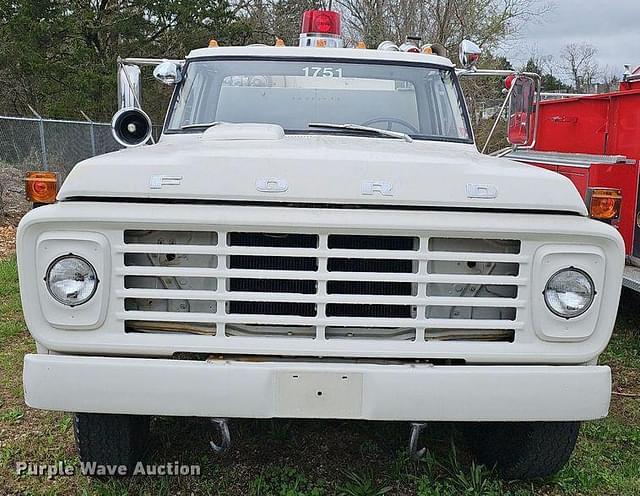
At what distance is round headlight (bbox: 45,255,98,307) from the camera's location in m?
2.61

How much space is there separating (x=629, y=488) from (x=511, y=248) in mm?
1478

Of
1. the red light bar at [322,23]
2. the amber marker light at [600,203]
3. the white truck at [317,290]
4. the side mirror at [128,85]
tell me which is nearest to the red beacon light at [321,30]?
the red light bar at [322,23]

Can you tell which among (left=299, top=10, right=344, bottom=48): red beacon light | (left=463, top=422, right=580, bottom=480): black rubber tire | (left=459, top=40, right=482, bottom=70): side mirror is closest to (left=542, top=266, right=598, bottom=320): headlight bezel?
(left=463, top=422, right=580, bottom=480): black rubber tire

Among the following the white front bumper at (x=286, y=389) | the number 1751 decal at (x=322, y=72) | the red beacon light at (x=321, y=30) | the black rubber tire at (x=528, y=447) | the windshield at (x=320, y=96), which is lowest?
the black rubber tire at (x=528, y=447)

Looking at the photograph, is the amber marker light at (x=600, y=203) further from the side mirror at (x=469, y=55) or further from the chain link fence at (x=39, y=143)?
the chain link fence at (x=39, y=143)

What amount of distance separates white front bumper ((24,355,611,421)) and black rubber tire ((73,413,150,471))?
0.48m

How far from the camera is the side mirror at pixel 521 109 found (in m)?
4.31

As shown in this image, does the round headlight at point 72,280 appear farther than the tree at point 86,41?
No

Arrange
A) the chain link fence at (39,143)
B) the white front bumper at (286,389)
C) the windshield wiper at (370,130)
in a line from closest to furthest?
the white front bumper at (286,389) → the windshield wiper at (370,130) → the chain link fence at (39,143)

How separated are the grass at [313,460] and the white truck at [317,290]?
2.52 ft

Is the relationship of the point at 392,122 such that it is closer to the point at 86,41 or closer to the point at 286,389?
the point at 286,389

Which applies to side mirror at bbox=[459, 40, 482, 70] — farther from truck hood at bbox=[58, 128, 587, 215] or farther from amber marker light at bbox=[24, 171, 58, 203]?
A: amber marker light at bbox=[24, 171, 58, 203]

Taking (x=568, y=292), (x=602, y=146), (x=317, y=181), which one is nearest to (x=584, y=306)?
(x=568, y=292)

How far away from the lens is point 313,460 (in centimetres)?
361
